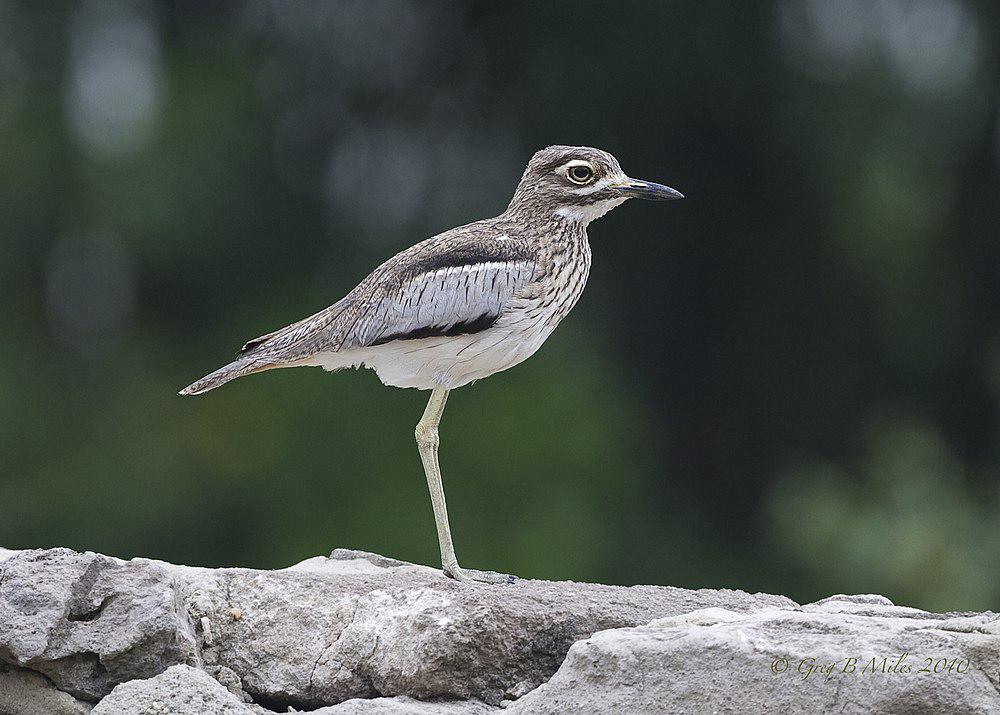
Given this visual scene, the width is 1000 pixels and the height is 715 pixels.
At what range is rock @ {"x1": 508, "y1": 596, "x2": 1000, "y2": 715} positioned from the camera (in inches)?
165

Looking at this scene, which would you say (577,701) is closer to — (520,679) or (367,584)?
(520,679)

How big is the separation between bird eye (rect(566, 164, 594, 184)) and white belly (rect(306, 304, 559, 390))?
55cm

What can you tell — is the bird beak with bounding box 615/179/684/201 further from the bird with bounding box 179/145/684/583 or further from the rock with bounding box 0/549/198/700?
the rock with bounding box 0/549/198/700

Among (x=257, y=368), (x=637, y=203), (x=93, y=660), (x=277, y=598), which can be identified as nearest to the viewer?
(x=93, y=660)

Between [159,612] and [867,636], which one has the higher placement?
[159,612]

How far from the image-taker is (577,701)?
4.40 m

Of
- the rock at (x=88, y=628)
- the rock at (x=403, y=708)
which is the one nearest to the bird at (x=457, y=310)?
the rock at (x=403, y=708)

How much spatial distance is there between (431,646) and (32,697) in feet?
3.61

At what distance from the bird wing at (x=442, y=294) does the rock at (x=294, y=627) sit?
3.39ft

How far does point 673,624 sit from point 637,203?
8734 mm

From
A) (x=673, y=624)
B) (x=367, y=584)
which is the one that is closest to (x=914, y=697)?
(x=673, y=624)

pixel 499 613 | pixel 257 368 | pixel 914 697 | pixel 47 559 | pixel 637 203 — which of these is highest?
pixel 637 203

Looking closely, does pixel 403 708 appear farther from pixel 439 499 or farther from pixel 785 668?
pixel 439 499

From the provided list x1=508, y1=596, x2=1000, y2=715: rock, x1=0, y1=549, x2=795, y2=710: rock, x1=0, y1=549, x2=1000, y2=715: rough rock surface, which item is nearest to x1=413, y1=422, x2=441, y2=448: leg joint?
x1=0, y1=549, x2=1000, y2=715: rough rock surface
